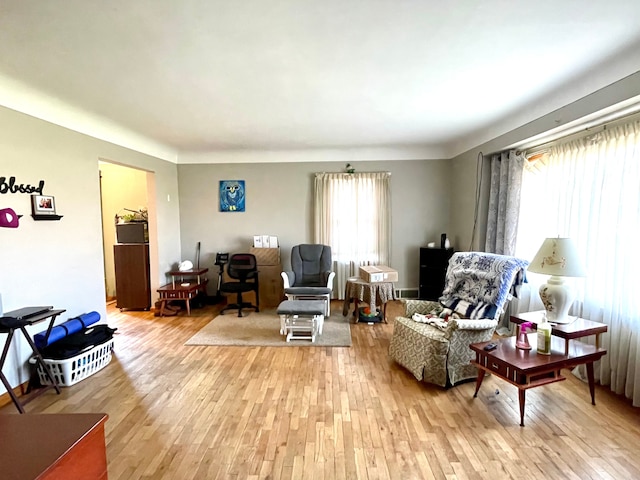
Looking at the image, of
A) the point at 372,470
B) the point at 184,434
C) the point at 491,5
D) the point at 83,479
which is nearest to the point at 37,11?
the point at 83,479

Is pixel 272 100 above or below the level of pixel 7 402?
above

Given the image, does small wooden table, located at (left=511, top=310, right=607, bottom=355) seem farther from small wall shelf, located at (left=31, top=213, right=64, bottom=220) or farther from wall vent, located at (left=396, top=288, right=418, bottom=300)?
small wall shelf, located at (left=31, top=213, right=64, bottom=220)

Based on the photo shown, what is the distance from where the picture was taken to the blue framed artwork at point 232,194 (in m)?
5.39

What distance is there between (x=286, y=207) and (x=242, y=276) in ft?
4.68

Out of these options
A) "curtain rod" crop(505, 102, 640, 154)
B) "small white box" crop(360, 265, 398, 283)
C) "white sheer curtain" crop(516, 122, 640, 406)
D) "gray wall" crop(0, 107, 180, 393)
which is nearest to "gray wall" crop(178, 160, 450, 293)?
"small white box" crop(360, 265, 398, 283)

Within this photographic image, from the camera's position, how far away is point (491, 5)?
1.63 m

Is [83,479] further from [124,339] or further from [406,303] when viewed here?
[124,339]

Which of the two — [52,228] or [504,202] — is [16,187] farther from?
[504,202]

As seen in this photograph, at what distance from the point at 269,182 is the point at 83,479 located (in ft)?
15.6

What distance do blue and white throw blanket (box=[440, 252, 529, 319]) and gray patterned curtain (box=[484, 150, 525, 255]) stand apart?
750 mm

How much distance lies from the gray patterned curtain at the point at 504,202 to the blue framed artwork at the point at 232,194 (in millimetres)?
3819

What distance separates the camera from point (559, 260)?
2.40m

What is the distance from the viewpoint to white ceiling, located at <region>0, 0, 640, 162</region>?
5.49ft

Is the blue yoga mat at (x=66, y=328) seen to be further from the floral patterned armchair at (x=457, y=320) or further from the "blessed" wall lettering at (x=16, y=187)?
the floral patterned armchair at (x=457, y=320)
